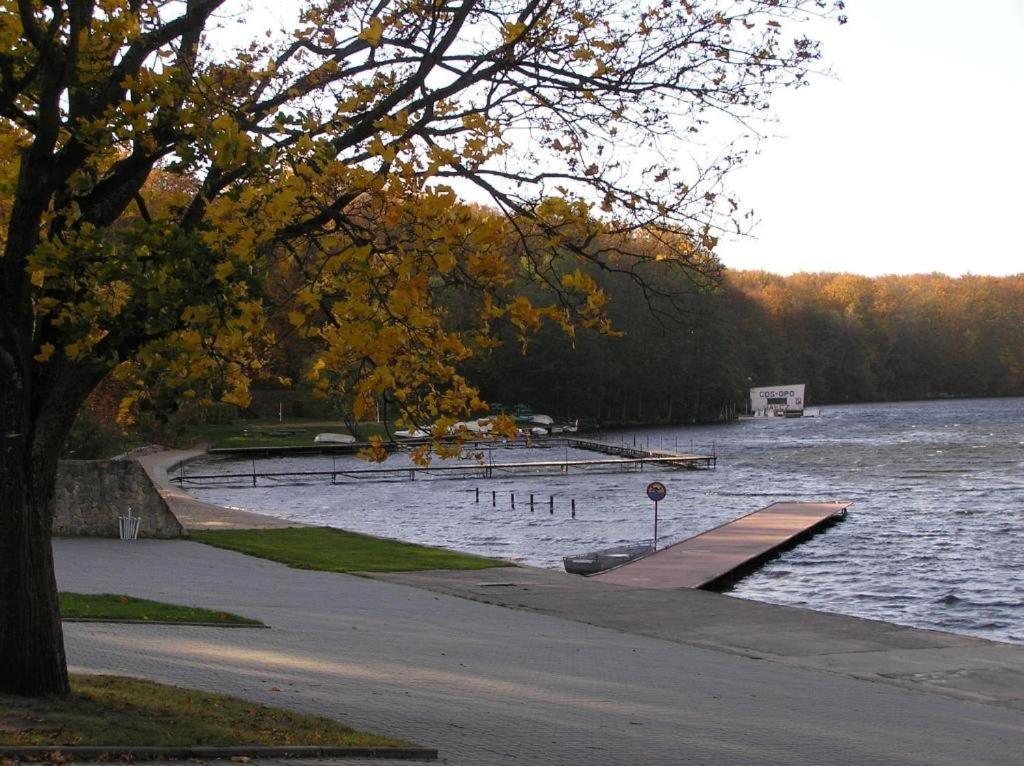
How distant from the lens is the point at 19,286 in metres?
8.30

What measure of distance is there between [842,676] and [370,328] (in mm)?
10568

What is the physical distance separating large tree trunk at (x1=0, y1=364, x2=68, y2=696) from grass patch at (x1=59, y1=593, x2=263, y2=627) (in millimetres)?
5447

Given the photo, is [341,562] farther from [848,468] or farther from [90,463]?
[848,468]

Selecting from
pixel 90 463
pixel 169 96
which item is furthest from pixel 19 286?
pixel 90 463

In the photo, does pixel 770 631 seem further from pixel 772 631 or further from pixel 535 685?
pixel 535 685

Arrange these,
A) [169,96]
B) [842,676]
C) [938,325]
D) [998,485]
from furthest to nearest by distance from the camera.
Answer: [938,325] < [998,485] < [842,676] < [169,96]

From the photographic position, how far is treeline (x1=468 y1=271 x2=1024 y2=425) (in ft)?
399

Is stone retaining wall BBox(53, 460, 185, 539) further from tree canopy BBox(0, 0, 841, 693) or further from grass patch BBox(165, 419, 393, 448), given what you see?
grass patch BBox(165, 419, 393, 448)

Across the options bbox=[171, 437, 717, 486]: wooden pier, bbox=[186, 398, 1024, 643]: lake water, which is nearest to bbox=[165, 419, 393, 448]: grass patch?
bbox=[171, 437, 717, 486]: wooden pier

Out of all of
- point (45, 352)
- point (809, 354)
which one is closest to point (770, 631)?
point (45, 352)

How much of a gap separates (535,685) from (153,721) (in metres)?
→ 4.90

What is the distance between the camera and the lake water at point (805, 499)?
2581cm

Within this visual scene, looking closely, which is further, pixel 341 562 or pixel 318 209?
pixel 341 562

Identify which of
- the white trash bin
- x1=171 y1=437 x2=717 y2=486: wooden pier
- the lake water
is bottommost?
the lake water
